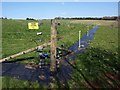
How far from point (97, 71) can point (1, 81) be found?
6.50m

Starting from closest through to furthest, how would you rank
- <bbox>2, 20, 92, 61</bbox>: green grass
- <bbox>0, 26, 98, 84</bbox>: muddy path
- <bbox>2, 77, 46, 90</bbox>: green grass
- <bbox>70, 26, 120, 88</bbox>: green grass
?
<bbox>2, 77, 46, 90</bbox>: green grass
<bbox>70, 26, 120, 88</bbox>: green grass
<bbox>0, 26, 98, 84</bbox>: muddy path
<bbox>2, 20, 92, 61</bbox>: green grass

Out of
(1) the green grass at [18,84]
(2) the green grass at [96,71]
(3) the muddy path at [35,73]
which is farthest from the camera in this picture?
(3) the muddy path at [35,73]

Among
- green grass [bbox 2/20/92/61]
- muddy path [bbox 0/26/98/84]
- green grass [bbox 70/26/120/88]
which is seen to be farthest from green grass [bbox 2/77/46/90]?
green grass [bbox 2/20/92/61]

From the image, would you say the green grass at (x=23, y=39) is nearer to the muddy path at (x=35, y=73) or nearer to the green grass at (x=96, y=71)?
the muddy path at (x=35, y=73)

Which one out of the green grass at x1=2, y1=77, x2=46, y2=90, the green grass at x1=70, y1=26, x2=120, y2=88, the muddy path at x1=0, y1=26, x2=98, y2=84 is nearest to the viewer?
the green grass at x1=2, y1=77, x2=46, y2=90

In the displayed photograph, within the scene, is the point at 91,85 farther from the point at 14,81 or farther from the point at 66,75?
the point at 14,81

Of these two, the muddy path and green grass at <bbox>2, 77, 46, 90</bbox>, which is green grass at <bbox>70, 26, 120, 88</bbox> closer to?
the muddy path

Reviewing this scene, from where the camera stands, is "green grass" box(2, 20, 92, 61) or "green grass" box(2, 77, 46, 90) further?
"green grass" box(2, 20, 92, 61)

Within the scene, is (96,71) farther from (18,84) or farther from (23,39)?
(23,39)

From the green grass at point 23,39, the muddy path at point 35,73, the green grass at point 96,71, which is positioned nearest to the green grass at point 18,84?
the muddy path at point 35,73

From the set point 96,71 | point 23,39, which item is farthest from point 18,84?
point 23,39

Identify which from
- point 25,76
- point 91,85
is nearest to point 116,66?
point 91,85

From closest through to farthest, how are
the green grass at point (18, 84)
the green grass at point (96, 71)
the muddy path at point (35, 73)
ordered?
the green grass at point (18, 84) → the green grass at point (96, 71) → the muddy path at point (35, 73)

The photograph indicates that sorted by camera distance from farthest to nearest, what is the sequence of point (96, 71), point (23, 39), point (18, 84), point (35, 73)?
point (23, 39)
point (96, 71)
point (35, 73)
point (18, 84)
